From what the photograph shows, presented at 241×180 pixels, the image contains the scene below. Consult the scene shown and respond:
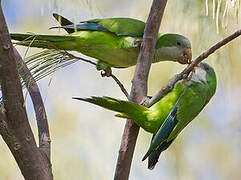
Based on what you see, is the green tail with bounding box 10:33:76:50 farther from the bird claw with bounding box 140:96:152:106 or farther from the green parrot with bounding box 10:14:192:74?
the bird claw with bounding box 140:96:152:106

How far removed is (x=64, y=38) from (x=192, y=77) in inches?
15.1

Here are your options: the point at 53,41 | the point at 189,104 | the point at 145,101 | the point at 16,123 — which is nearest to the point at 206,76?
the point at 189,104

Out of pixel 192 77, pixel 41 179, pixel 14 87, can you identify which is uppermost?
pixel 14 87

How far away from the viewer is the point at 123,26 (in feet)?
4.61

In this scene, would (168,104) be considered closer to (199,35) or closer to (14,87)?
(199,35)

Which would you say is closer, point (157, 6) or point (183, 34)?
point (157, 6)

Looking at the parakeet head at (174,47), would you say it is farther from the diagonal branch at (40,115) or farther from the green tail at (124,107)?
the diagonal branch at (40,115)

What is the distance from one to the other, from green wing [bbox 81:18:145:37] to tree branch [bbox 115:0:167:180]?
0.92 feet

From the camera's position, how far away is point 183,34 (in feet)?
4.71

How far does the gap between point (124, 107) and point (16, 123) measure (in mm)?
290

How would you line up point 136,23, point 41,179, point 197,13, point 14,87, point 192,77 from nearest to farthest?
1. point 14,87
2. point 41,179
3. point 197,13
4. point 192,77
5. point 136,23

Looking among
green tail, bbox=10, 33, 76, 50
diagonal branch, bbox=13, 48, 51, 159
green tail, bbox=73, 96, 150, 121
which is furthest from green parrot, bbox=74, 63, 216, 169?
green tail, bbox=10, 33, 76, 50

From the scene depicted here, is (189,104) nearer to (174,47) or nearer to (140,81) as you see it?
(140,81)

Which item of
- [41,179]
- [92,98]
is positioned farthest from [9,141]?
[92,98]
